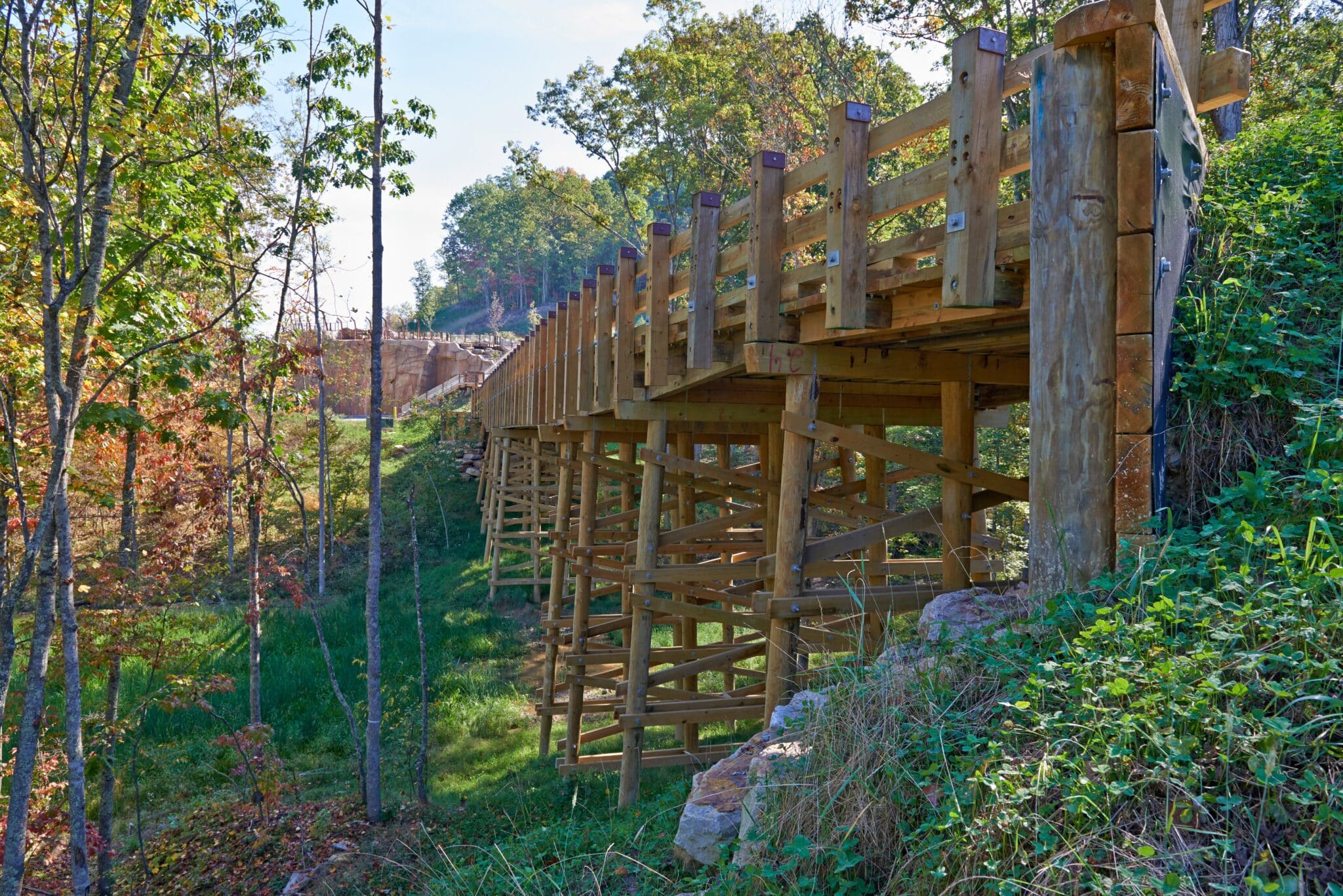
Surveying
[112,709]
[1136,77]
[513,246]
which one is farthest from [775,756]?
[513,246]

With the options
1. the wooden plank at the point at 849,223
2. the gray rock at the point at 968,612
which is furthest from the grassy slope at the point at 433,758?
the wooden plank at the point at 849,223

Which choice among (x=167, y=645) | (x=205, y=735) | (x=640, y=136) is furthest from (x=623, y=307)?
(x=640, y=136)

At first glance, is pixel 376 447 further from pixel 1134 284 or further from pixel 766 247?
pixel 1134 284

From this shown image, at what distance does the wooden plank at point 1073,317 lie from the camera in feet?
10.5

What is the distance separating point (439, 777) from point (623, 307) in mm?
5307

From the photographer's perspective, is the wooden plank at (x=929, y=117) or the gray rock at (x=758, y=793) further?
the wooden plank at (x=929, y=117)

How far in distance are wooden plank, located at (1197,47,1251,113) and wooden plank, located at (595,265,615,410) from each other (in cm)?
457

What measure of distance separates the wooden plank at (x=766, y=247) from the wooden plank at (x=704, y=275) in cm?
61

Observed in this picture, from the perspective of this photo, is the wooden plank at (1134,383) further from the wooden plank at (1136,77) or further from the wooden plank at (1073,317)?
the wooden plank at (1136,77)

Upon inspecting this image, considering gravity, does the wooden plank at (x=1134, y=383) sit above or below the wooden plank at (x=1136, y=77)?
below

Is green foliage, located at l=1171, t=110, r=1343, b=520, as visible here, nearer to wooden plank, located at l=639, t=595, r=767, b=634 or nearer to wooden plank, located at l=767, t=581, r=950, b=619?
wooden plank, located at l=767, t=581, r=950, b=619

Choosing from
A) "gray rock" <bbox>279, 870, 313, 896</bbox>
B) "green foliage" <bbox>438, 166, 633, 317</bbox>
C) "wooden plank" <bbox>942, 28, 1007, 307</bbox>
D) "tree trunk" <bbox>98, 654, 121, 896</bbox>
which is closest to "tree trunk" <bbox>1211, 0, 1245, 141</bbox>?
"wooden plank" <bbox>942, 28, 1007, 307</bbox>

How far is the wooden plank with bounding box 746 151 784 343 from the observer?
496 centimetres

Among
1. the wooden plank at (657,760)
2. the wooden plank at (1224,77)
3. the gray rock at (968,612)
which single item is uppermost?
the wooden plank at (1224,77)
